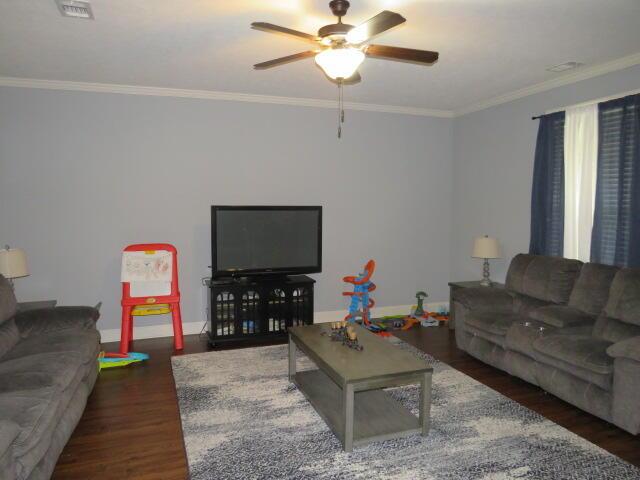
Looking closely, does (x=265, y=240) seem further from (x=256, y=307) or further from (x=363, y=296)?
(x=363, y=296)

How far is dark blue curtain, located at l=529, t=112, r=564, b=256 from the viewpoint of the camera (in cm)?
443

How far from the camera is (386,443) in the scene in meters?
2.75

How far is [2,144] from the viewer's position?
438 cm

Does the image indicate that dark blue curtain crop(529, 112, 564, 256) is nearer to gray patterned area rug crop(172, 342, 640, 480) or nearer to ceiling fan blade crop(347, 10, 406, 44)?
gray patterned area rug crop(172, 342, 640, 480)

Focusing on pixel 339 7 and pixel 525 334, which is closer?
pixel 339 7

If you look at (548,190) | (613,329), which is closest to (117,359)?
(613,329)

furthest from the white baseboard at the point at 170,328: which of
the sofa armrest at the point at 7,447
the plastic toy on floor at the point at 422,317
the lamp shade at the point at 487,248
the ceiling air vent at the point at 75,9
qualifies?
the ceiling air vent at the point at 75,9

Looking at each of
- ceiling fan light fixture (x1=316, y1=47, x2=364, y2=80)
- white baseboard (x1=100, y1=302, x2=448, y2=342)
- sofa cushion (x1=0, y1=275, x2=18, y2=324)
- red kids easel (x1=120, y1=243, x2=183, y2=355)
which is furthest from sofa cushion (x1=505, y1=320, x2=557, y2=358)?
sofa cushion (x1=0, y1=275, x2=18, y2=324)

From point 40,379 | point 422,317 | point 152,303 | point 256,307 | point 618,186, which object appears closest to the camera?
point 40,379

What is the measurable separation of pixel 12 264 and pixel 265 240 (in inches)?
89.2

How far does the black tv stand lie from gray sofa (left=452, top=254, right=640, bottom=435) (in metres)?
1.64

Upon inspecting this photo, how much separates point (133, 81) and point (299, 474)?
3774mm

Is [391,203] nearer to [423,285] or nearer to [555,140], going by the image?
[423,285]

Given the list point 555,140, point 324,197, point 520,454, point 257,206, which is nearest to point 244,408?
point 520,454
